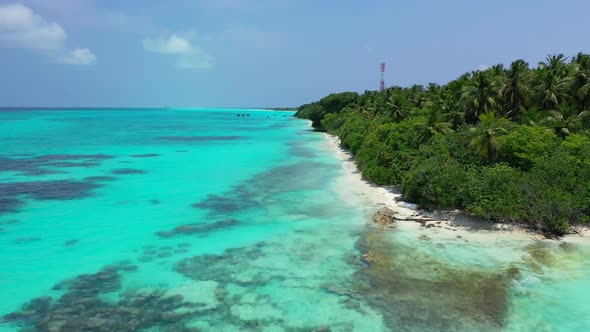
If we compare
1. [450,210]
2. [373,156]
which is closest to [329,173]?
[373,156]

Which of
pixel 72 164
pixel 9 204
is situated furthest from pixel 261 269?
pixel 72 164

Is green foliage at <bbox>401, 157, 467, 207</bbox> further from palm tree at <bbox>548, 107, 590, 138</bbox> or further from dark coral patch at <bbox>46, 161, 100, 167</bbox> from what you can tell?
dark coral patch at <bbox>46, 161, 100, 167</bbox>

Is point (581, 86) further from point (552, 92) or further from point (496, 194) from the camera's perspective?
point (496, 194)

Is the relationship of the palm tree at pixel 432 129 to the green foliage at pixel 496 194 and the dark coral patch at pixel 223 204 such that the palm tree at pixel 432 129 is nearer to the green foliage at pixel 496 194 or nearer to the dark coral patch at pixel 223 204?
the green foliage at pixel 496 194

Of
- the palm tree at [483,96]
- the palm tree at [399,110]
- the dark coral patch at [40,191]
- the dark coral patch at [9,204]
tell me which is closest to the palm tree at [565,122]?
the palm tree at [483,96]

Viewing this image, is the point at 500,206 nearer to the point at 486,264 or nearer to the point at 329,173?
the point at 486,264
